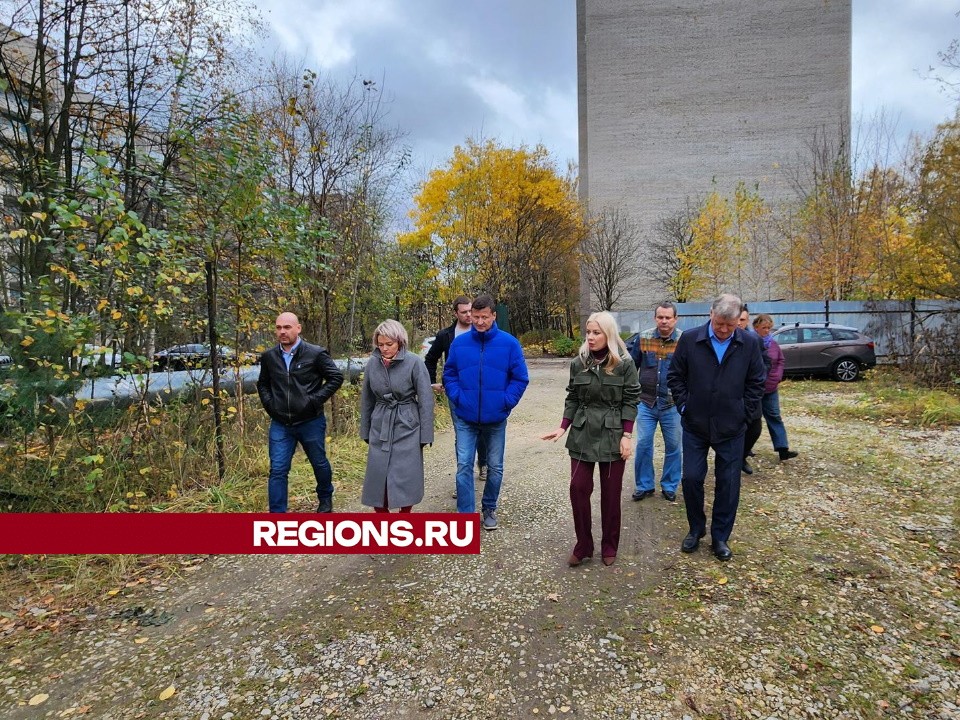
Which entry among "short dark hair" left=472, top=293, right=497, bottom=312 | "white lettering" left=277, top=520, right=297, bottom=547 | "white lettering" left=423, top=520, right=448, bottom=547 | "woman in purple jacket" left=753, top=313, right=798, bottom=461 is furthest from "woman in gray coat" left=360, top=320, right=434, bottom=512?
"woman in purple jacket" left=753, top=313, right=798, bottom=461

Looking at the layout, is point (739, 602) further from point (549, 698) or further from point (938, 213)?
point (938, 213)

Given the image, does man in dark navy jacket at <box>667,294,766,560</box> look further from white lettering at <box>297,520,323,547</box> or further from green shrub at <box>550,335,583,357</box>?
green shrub at <box>550,335,583,357</box>

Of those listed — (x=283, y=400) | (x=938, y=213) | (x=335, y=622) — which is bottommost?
(x=335, y=622)

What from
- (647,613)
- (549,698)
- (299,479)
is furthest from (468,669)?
(299,479)

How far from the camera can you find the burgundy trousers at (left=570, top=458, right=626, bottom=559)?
11.5ft

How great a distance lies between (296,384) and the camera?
4.17m

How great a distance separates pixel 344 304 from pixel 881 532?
7236 millimetres

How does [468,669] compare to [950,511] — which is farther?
[950,511]

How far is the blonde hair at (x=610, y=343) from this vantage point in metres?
3.47

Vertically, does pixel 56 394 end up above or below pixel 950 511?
above

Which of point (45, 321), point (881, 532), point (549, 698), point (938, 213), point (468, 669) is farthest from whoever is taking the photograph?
point (938, 213)

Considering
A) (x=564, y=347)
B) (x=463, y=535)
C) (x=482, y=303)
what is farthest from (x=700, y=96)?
(x=463, y=535)

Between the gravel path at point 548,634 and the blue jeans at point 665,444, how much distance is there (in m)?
0.43

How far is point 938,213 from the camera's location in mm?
10602
